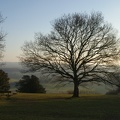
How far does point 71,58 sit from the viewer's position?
153 ft

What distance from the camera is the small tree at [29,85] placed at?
63.0 m

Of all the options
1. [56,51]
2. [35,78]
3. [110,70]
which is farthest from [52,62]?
[35,78]

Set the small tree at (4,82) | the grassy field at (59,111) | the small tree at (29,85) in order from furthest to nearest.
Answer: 1. the small tree at (29,85)
2. the small tree at (4,82)
3. the grassy field at (59,111)

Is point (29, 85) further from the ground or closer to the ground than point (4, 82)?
closer to the ground

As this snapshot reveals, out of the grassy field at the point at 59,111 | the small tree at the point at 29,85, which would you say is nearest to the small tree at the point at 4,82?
the small tree at the point at 29,85

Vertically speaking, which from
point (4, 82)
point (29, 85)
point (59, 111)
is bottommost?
point (59, 111)

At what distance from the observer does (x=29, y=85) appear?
2574 inches

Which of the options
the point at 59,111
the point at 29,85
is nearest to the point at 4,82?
the point at 29,85

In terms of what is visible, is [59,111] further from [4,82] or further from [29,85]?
[29,85]

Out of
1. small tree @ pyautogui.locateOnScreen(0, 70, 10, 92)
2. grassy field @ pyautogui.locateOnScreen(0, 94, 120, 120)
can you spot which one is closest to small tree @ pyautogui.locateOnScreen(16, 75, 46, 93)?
small tree @ pyautogui.locateOnScreen(0, 70, 10, 92)

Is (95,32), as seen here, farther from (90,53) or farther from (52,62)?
(52,62)

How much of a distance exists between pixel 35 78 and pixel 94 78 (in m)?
18.6

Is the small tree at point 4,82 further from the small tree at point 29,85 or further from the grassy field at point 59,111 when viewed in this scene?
the grassy field at point 59,111

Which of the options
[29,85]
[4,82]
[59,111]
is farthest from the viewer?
[29,85]
